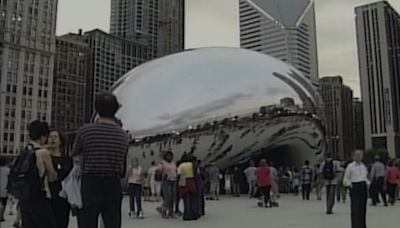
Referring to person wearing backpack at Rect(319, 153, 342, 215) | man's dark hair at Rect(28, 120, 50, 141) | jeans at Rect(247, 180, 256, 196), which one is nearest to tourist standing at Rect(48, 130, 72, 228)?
man's dark hair at Rect(28, 120, 50, 141)

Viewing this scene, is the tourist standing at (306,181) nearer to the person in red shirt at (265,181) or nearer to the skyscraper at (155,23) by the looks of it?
the person in red shirt at (265,181)

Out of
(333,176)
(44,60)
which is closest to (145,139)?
(333,176)

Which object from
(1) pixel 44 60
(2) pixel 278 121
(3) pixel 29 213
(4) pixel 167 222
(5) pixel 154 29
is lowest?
(4) pixel 167 222

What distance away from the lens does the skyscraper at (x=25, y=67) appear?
90.3 m

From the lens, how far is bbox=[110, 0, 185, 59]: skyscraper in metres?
129

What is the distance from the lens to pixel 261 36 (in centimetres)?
15288

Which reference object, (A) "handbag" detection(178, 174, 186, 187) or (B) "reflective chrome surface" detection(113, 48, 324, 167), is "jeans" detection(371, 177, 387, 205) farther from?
(A) "handbag" detection(178, 174, 186, 187)

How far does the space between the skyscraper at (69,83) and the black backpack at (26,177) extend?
101136 mm

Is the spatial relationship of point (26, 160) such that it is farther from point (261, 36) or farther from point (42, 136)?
point (261, 36)

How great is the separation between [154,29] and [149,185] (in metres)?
118

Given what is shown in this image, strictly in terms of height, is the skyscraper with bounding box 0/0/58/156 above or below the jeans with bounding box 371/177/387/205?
above

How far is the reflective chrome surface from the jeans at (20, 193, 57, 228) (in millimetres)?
14996

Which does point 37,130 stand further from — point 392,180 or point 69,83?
point 69,83

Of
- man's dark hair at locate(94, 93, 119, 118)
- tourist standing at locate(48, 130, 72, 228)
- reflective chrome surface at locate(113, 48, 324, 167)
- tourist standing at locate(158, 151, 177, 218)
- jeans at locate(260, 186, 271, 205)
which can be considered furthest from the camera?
reflective chrome surface at locate(113, 48, 324, 167)
